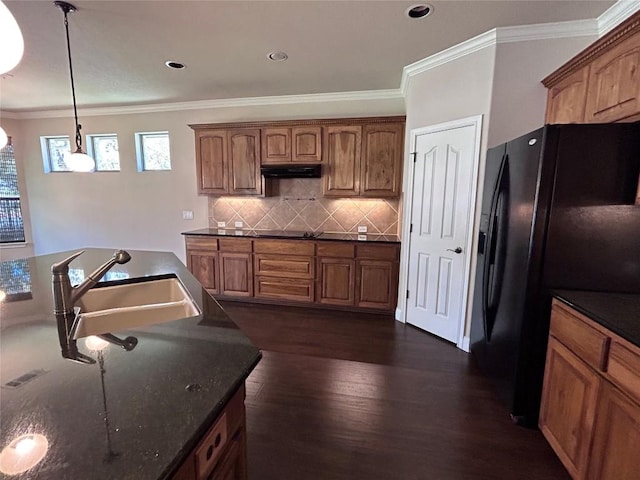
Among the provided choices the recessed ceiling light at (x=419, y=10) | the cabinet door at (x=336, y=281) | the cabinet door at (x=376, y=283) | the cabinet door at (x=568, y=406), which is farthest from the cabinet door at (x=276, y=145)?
Answer: the cabinet door at (x=568, y=406)

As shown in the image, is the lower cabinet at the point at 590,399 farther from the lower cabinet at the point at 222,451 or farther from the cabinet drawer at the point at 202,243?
the cabinet drawer at the point at 202,243

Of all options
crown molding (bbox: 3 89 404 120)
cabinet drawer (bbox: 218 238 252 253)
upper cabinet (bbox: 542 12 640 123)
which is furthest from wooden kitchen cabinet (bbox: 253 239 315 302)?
upper cabinet (bbox: 542 12 640 123)

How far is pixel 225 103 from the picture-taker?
4.34 m

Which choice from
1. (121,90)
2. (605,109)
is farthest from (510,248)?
(121,90)

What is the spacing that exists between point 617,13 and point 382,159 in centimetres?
211

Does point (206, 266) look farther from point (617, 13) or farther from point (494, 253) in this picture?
point (617, 13)

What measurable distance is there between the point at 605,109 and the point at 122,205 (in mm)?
5684

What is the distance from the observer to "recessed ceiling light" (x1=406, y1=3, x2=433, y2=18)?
2.11 metres

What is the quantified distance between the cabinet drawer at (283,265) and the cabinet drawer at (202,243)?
1.89 feet

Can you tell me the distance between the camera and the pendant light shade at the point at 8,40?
1.00 metres

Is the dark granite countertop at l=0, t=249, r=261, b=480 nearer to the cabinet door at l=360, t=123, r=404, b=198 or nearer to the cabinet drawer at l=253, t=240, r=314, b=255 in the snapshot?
the cabinet drawer at l=253, t=240, r=314, b=255

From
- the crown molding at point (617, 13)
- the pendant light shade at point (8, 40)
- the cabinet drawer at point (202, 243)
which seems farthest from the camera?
the cabinet drawer at point (202, 243)

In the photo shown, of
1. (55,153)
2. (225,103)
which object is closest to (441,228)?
(225,103)

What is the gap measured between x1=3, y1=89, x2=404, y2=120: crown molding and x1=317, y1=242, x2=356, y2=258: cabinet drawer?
6.17ft
